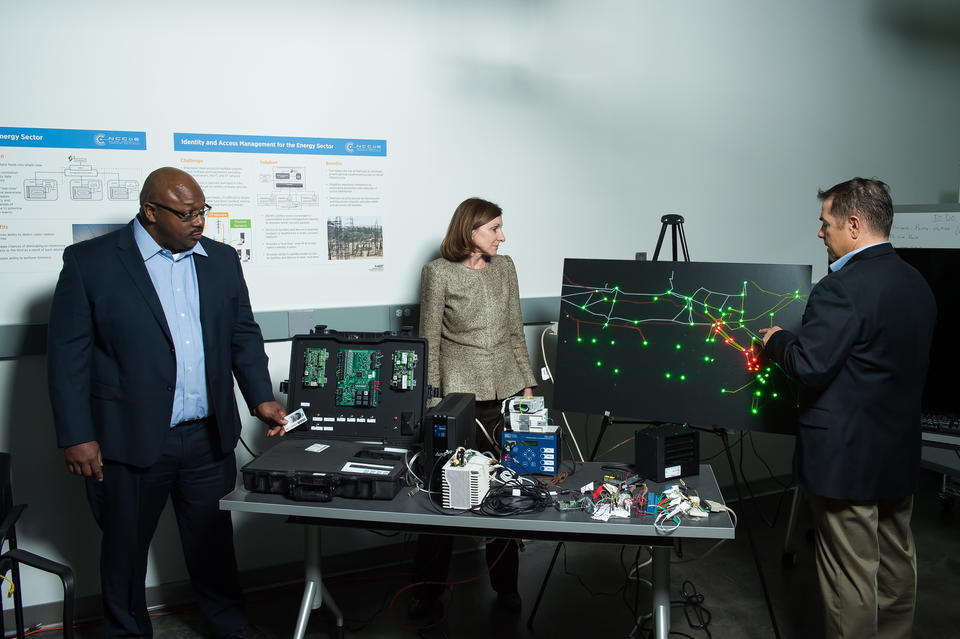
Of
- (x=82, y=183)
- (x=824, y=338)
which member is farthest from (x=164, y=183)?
(x=824, y=338)

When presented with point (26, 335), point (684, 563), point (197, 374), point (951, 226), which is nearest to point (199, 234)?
point (197, 374)

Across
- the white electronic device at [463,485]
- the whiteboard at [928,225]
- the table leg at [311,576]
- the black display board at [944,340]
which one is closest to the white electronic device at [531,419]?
the white electronic device at [463,485]

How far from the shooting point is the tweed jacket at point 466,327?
9.12ft

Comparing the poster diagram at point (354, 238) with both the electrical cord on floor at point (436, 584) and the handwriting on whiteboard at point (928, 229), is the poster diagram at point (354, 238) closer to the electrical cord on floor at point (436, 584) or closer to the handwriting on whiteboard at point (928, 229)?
the electrical cord on floor at point (436, 584)

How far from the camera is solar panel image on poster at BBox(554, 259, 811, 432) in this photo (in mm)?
2424

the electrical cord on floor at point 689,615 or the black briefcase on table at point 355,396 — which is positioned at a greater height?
the black briefcase on table at point 355,396

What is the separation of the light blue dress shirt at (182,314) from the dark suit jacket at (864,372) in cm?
193

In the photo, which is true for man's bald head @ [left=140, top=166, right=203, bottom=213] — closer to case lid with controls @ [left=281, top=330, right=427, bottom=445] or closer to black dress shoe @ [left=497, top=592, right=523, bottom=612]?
case lid with controls @ [left=281, top=330, right=427, bottom=445]

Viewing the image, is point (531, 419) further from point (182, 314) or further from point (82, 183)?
point (82, 183)

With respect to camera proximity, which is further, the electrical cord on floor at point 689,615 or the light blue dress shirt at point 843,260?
the electrical cord on floor at point 689,615

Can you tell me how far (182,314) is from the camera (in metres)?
2.31

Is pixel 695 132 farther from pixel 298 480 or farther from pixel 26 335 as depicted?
pixel 26 335

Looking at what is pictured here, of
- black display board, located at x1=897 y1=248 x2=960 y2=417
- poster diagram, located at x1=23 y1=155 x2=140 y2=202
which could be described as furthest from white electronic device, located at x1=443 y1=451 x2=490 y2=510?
black display board, located at x1=897 y1=248 x2=960 y2=417

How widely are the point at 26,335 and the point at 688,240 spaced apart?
314 cm
